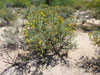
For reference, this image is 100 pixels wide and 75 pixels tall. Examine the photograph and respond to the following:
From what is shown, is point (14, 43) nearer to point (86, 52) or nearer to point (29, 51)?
point (29, 51)

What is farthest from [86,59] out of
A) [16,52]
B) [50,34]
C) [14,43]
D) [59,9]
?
[59,9]

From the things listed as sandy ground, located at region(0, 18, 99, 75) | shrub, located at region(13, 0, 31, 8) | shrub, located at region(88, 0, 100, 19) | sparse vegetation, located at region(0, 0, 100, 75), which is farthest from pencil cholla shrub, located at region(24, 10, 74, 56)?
shrub, located at region(13, 0, 31, 8)

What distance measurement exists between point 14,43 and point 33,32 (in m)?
1.27

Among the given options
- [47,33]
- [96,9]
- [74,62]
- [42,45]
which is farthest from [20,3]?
[74,62]

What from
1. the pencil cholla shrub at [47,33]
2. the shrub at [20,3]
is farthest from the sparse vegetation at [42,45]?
the shrub at [20,3]

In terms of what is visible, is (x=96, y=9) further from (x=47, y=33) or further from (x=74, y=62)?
(x=47, y=33)

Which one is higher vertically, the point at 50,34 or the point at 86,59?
the point at 50,34

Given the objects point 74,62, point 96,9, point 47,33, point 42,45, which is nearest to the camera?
point 42,45

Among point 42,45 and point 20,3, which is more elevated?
point 20,3

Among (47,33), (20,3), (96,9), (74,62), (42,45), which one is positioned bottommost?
(74,62)

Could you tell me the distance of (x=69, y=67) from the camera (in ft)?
11.6

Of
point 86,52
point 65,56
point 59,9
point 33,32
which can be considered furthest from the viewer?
point 59,9

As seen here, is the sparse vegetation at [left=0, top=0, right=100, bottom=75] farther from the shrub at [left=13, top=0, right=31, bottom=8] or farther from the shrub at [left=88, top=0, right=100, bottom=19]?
the shrub at [left=13, top=0, right=31, bottom=8]

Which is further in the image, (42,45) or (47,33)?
(47,33)
